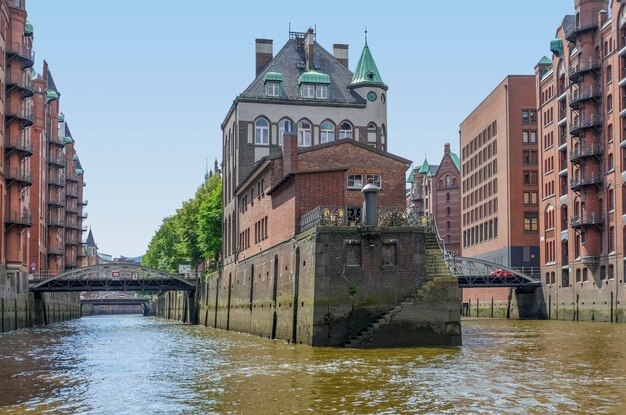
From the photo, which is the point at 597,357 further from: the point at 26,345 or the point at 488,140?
the point at 488,140

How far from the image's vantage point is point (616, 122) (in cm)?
7694

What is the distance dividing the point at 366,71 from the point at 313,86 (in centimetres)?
523

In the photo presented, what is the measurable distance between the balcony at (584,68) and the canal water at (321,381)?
45202 mm

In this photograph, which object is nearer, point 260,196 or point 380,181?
point 380,181

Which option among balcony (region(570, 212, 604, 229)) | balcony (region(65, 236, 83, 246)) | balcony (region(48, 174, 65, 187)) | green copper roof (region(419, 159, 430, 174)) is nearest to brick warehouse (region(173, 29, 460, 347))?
balcony (region(570, 212, 604, 229))

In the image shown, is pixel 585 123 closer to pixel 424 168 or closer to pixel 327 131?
pixel 327 131

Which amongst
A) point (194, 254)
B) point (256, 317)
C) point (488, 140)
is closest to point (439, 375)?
point (256, 317)

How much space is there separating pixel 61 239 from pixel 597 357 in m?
106

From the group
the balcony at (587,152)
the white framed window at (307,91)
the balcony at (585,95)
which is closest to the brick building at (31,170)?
the white framed window at (307,91)

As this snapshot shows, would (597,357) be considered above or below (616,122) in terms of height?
below

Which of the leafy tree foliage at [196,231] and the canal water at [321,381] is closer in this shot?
the canal water at [321,381]

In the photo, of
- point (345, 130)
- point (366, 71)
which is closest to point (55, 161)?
point (345, 130)

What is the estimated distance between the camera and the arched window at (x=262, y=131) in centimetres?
8162

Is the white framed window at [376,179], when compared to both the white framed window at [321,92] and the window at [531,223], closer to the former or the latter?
the white framed window at [321,92]
